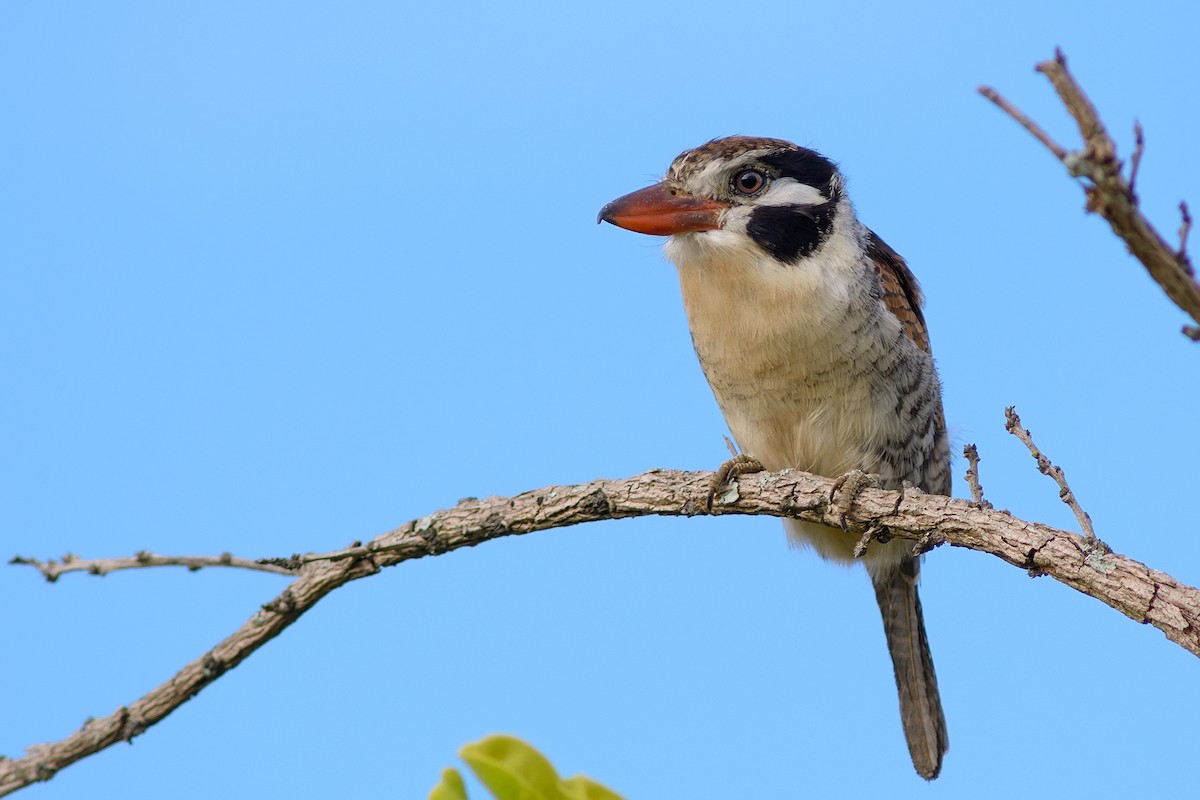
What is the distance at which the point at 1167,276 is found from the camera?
1.33 m

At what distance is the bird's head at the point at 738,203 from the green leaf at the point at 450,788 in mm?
2311

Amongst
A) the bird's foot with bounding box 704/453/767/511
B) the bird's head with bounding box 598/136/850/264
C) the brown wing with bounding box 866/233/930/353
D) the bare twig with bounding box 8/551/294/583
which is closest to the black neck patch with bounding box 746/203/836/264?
the bird's head with bounding box 598/136/850/264

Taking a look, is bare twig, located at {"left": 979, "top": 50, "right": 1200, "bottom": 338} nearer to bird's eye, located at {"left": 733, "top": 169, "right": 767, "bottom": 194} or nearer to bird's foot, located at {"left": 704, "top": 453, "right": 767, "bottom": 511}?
bird's foot, located at {"left": 704, "top": 453, "right": 767, "bottom": 511}

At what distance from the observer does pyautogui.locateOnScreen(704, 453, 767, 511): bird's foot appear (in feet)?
10.4

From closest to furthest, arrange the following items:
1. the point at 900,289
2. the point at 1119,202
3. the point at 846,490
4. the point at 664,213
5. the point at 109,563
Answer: the point at 1119,202, the point at 109,563, the point at 846,490, the point at 664,213, the point at 900,289

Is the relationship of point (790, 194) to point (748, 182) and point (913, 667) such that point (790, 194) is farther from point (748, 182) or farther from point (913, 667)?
point (913, 667)

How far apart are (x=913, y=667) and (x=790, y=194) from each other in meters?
1.65

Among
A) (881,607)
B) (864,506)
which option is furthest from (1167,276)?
(881,607)

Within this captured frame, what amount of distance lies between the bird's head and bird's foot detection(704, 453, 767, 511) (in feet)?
1.86

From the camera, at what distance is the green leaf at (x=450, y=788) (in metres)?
1.25

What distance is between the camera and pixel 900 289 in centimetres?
362

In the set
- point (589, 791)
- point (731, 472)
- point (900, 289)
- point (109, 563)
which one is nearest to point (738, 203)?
point (900, 289)

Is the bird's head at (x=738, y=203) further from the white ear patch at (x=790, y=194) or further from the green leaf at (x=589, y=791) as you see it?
the green leaf at (x=589, y=791)

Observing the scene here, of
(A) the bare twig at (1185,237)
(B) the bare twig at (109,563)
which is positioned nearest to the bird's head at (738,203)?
(B) the bare twig at (109,563)
